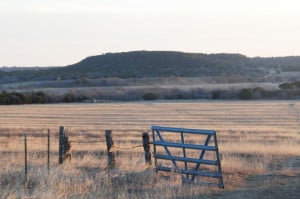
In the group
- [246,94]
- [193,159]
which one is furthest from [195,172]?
[246,94]

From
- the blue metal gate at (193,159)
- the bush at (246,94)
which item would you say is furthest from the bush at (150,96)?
the blue metal gate at (193,159)

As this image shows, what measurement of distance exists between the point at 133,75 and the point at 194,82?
3097cm

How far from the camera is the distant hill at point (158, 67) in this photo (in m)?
178

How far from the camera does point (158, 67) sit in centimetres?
18188

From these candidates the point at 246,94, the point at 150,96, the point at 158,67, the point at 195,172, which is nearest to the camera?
the point at 195,172

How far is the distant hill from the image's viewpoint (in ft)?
582

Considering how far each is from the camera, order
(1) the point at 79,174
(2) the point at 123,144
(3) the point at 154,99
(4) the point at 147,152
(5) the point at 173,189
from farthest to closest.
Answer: (3) the point at 154,99
(2) the point at 123,144
(4) the point at 147,152
(1) the point at 79,174
(5) the point at 173,189

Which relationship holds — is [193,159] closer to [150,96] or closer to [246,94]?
[246,94]

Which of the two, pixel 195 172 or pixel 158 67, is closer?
pixel 195 172

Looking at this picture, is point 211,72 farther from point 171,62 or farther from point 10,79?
point 10,79

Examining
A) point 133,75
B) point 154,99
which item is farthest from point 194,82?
point 154,99

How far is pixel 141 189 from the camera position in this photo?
526 inches

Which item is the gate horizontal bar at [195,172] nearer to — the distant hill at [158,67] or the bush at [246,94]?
the bush at [246,94]

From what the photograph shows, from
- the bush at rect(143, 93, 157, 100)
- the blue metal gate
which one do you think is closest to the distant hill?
the bush at rect(143, 93, 157, 100)
